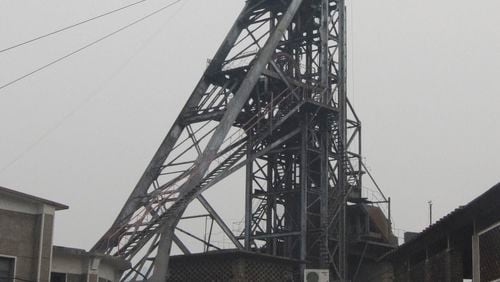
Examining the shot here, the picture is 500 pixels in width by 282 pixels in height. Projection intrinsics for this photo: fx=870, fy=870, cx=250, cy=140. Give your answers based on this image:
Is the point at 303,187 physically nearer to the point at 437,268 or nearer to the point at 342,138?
the point at 342,138

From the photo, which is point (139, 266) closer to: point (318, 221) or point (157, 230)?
point (157, 230)

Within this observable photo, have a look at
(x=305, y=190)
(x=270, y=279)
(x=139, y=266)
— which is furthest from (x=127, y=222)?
(x=305, y=190)

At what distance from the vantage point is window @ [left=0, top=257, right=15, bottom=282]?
21172 millimetres

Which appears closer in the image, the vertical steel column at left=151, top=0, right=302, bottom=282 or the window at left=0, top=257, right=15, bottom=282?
the window at left=0, top=257, right=15, bottom=282

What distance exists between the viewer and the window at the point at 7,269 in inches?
834

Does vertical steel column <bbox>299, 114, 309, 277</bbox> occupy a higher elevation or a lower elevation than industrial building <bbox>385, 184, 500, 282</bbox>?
higher

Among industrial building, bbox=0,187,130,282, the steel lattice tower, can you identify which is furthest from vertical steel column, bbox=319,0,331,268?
industrial building, bbox=0,187,130,282

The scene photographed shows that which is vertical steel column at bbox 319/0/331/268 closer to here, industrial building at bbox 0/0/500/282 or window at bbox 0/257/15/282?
industrial building at bbox 0/0/500/282

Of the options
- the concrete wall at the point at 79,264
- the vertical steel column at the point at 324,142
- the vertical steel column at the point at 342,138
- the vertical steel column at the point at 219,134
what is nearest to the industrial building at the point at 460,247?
the vertical steel column at the point at 324,142

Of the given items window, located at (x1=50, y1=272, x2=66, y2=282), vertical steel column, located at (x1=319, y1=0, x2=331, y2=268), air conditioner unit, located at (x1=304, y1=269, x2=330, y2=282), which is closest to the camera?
window, located at (x1=50, y1=272, x2=66, y2=282)

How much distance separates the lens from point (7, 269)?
→ 21297 mm

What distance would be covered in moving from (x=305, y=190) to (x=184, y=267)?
6.78m

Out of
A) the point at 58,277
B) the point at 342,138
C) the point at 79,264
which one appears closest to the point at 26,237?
the point at 58,277

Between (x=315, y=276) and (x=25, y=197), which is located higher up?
(x=25, y=197)
